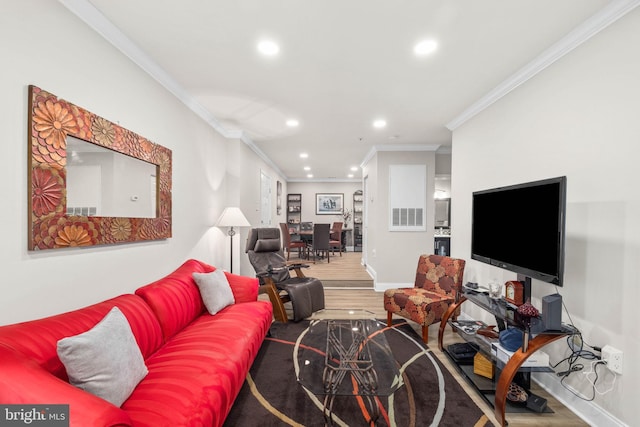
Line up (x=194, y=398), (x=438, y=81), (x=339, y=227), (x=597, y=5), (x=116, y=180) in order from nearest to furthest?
(x=194, y=398)
(x=597, y=5)
(x=116, y=180)
(x=438, y=81)
(x=339, y=227)

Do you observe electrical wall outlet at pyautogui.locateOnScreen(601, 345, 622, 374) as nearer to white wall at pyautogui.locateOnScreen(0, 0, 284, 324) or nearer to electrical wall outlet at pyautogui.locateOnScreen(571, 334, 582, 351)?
electrical wall outlet at pyautogui.locateOnScreen(571, 334, 582, 351)

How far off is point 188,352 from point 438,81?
300cm

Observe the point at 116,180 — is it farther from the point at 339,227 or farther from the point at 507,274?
the point at 339,227

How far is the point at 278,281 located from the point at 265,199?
9.43 feet

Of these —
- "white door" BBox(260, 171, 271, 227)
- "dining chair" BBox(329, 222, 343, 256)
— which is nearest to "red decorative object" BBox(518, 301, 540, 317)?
"white door" BBox(260, 171, 271, 227)

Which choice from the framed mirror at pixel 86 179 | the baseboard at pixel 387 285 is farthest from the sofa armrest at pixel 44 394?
the baseboard at pixel 387 285

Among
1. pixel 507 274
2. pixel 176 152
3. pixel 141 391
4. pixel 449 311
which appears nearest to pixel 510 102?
pixel 507 274

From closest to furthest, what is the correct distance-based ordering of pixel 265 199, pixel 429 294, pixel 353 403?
pixel 353 403 < pixel 429 294 < pixel 265 199

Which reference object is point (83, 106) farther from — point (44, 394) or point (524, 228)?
point (524, 228)

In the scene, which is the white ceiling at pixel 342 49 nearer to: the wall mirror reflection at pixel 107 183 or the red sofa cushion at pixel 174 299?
the wall mirror reflection at pixel 107 183

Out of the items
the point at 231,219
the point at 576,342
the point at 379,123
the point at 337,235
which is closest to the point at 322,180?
the point at 337,235

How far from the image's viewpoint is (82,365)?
3.81 ft

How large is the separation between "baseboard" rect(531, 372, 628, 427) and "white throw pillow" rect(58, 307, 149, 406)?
2.72 m

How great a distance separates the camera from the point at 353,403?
191 cm
